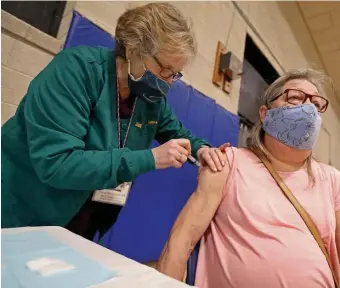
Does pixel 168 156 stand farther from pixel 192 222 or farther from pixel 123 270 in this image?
pixel 123 270

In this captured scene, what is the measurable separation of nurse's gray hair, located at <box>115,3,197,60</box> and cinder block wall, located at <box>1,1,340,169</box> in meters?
0.57

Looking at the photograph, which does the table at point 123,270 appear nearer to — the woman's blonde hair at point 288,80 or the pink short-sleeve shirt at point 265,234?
the pink short-sleeve shirt at point 265,234

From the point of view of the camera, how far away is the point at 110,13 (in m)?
1.50

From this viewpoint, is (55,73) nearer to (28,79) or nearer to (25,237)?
(25,237)

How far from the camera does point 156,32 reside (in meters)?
0.80

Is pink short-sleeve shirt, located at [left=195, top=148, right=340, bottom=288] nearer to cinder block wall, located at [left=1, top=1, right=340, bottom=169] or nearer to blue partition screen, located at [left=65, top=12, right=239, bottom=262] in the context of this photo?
blue partition screen, located at [left=65, top=12, right=239, bottom=262]

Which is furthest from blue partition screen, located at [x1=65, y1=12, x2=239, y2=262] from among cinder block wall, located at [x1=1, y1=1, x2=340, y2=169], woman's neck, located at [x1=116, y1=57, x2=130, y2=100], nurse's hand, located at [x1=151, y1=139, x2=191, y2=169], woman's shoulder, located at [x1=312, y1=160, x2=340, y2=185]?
woman's shoulder, located at [x1=312, y1=160, x2=340, y2=185]

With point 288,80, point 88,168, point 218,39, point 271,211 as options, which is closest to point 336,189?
point 271,211

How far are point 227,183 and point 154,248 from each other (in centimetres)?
100

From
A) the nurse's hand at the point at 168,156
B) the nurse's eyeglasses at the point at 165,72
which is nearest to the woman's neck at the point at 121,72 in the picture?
the nurse's eyeglasses at the point at 165,72

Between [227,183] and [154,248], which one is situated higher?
[227,183]

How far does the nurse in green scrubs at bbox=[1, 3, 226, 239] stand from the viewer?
0.66 m


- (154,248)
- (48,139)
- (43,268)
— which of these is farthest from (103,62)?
(154,248)

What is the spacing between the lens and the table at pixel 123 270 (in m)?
0.36
